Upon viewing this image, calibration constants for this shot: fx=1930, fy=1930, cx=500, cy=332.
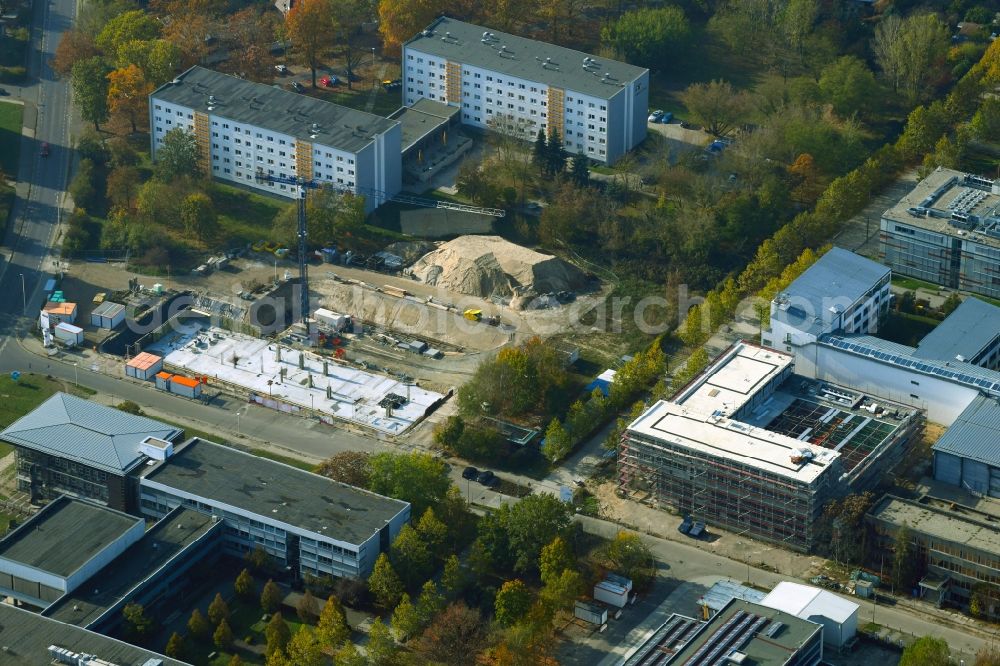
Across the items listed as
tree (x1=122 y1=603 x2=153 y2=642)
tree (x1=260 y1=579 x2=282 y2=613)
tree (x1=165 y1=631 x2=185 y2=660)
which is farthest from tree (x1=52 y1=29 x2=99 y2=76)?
tree (x1=165 y1=631 x2=185 y2=660)

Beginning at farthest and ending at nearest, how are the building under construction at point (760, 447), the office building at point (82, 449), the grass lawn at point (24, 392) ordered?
1. the grass lawn at point (24, 392)
2. the office building at point (82, 449)
3. the building under construction at point (760, 447)

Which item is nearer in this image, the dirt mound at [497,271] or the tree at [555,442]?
the tree at [555,442]

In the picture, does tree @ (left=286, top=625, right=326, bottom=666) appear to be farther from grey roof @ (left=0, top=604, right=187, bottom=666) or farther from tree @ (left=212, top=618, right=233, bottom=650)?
grey roof @ (left=0, top=604, right=187, bottom=666)

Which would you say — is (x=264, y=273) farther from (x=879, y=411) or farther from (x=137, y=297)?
(x=879, y=411)

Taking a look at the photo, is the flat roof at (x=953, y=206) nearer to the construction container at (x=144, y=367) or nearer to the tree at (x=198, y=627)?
the construction container at (x=144, y=367)

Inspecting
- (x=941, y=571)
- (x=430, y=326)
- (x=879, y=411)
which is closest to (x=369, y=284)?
(x=430, y=326)

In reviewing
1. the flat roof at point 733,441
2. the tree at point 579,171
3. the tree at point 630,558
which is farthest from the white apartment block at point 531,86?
the tree at point 630,558
